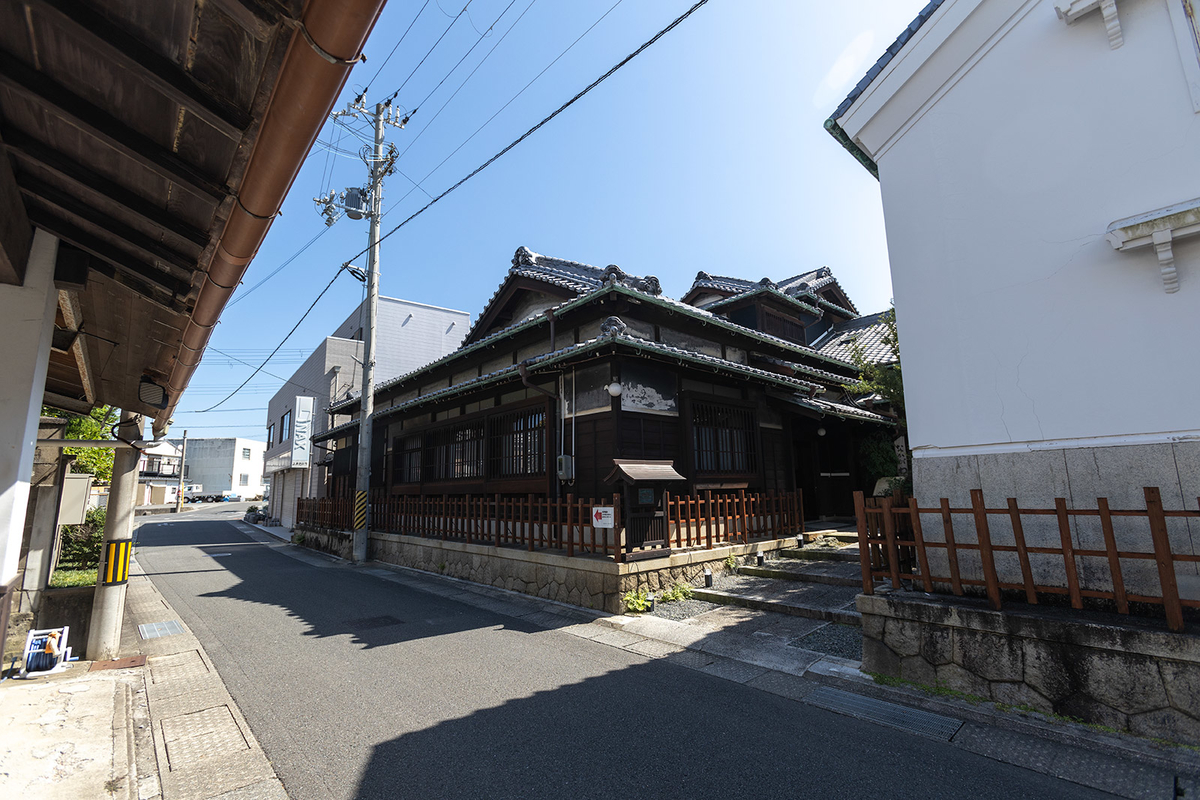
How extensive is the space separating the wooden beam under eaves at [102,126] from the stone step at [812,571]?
9014 millimetres

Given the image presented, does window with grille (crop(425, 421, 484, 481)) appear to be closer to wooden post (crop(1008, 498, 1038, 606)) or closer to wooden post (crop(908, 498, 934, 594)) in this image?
wooden post (crop(908, 498, 934, 594))

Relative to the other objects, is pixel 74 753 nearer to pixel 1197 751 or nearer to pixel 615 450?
pixel 615 450

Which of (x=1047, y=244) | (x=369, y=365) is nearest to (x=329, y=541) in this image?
(x=369, y=365)

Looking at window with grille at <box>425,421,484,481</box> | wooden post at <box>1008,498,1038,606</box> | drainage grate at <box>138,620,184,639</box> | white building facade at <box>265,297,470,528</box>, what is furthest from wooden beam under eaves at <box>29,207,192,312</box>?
white building facade at <box>265,297,470,528</box>

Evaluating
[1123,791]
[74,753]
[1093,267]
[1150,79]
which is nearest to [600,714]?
[1123,791]

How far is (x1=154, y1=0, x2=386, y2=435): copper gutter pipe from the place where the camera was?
6.61 feet

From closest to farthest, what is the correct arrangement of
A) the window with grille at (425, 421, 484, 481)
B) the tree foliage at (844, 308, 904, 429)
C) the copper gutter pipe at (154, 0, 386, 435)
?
1. the copper gutter pipe at (154, 0, 386, 435)
2. the tree foliage at (844, 308, 904, 429)
3. the window with grille at (425, 421, 484, 481)

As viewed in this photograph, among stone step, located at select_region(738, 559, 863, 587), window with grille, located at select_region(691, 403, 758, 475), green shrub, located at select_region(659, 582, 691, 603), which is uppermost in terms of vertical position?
window with grille, located at select_region(691, 403, 758, 475)

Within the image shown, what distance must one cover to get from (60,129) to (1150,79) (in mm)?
8738

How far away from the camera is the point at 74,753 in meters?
3.93

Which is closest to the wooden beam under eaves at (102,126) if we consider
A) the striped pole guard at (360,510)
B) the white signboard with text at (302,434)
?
the striped pole guard at (360,510)

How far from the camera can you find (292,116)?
7.88 feet

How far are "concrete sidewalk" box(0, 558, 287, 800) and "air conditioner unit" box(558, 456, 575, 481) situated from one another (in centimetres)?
571

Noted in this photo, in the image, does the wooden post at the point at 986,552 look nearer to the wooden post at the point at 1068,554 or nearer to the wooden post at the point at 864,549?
the wooden post at the point at 1068,554
